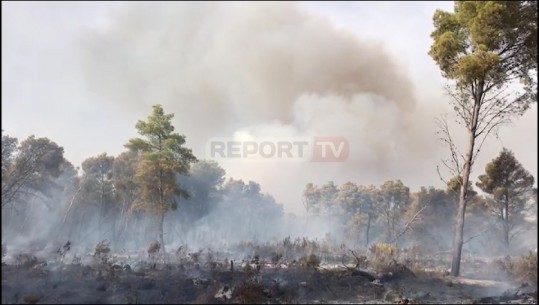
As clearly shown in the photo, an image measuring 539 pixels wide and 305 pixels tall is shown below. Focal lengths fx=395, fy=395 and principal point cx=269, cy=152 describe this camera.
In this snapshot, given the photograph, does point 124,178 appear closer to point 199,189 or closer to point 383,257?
point 199,189

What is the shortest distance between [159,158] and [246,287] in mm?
17500

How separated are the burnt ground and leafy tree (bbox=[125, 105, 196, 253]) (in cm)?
1254

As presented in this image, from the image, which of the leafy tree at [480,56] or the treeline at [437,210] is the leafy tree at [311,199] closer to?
the treeline at [437,210]

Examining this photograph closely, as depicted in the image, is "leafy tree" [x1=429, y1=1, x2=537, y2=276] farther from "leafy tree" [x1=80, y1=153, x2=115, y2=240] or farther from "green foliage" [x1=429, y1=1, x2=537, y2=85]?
"leafy tree" [x1=80, y1=153, x2=115, y2=240]

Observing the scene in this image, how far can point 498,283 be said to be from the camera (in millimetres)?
15281

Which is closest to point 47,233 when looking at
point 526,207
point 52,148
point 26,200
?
point 26,200

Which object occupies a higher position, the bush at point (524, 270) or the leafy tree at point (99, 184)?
the leafy tree at point (99, 184)

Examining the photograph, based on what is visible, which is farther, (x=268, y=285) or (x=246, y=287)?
(x=268, y=285)

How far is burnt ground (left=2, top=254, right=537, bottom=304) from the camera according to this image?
39.0 ft

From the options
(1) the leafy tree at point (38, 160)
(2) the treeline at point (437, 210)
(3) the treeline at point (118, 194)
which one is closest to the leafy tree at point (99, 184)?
(3) the treeline at point (118, 194)

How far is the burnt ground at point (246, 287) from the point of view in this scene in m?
11.9

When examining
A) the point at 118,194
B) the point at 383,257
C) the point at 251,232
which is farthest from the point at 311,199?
the point at 383,257

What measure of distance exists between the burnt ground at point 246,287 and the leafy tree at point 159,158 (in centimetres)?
1254

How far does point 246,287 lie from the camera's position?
492 inches
